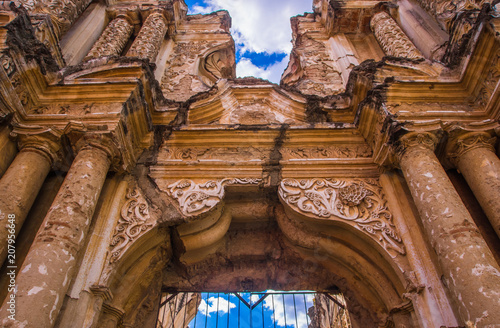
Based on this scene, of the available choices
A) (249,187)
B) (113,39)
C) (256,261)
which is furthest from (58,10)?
(256,261)

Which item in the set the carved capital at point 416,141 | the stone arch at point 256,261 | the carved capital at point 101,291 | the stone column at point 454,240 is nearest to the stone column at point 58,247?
the carved capital at point 101,291

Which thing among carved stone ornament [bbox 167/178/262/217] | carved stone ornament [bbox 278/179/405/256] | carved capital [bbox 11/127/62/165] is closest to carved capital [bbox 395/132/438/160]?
carved stone ornament [bbox 278/179/405/256]

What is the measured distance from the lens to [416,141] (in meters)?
3.59

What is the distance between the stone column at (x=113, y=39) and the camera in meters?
6.38

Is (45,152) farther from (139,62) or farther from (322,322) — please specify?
(322,322)

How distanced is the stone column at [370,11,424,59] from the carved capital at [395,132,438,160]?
291cm

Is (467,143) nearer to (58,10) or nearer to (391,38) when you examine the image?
(391,38)

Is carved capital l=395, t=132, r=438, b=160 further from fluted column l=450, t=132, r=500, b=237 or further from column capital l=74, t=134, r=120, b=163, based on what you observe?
column capital l=74, t=134, r=120, b=163

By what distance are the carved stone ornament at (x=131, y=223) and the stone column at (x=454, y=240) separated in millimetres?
2657

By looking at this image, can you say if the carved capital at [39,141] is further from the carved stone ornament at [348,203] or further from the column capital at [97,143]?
the carved stone ornament at [348,203]

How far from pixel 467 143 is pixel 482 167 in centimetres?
37

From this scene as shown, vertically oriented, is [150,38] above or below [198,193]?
above

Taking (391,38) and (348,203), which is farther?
(391,38)

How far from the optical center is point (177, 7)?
9.15 metres
